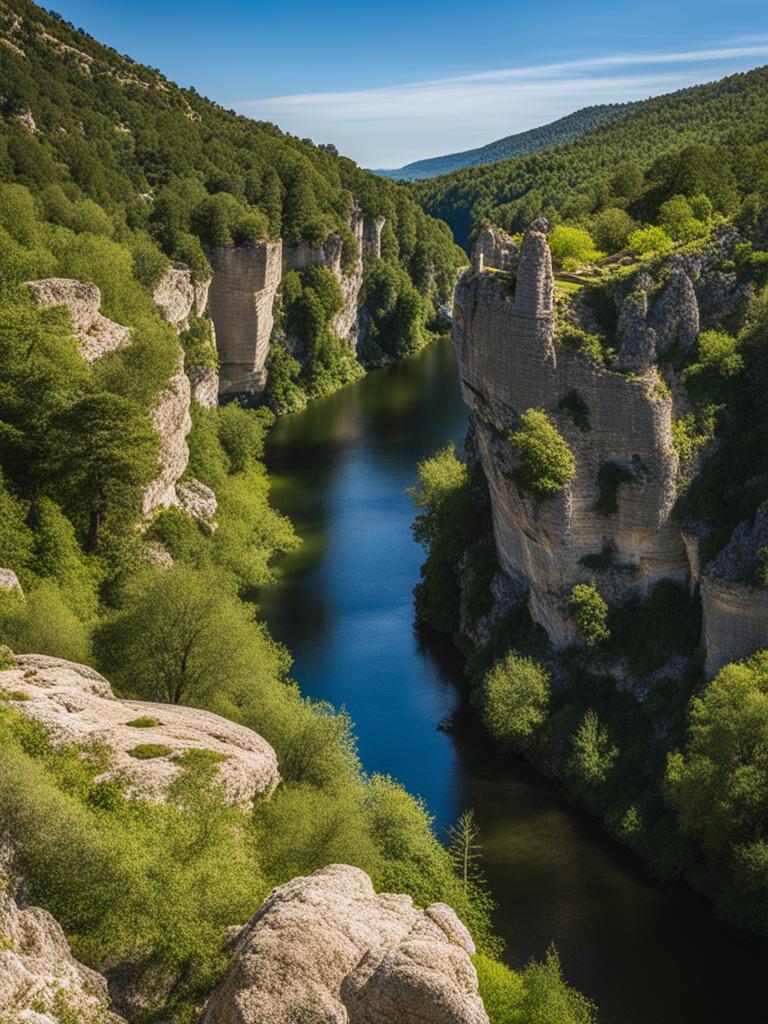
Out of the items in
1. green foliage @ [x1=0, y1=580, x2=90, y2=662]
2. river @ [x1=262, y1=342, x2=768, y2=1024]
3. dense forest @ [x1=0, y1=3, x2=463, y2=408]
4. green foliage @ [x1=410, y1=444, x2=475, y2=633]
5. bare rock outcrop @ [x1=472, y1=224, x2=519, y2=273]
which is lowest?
river @ [x1=262, y1=342, x2=768, y2=1024]

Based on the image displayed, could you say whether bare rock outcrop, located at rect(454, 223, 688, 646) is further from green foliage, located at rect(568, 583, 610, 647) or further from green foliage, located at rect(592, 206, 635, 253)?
green foliage, located at rect(592, 206, 635, 253)

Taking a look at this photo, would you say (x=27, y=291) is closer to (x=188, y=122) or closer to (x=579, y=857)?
(x=579, y=857)

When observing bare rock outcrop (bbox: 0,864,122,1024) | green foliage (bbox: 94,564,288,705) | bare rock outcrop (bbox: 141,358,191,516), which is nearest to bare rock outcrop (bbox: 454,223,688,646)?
green foliage (bbox: 94,564,288,705)

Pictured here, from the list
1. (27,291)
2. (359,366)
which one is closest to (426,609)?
(27,291)

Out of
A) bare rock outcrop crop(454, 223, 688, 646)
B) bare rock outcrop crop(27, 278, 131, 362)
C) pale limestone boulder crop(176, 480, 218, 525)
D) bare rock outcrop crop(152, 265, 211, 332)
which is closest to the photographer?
bare rock outcrop crop(454, 223, 688, 646)

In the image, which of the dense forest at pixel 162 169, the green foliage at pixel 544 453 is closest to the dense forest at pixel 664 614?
the green foliage at pixel 544 453

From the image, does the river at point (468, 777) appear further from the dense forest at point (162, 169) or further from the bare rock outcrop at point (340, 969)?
the dense forest at point (162, 169)
